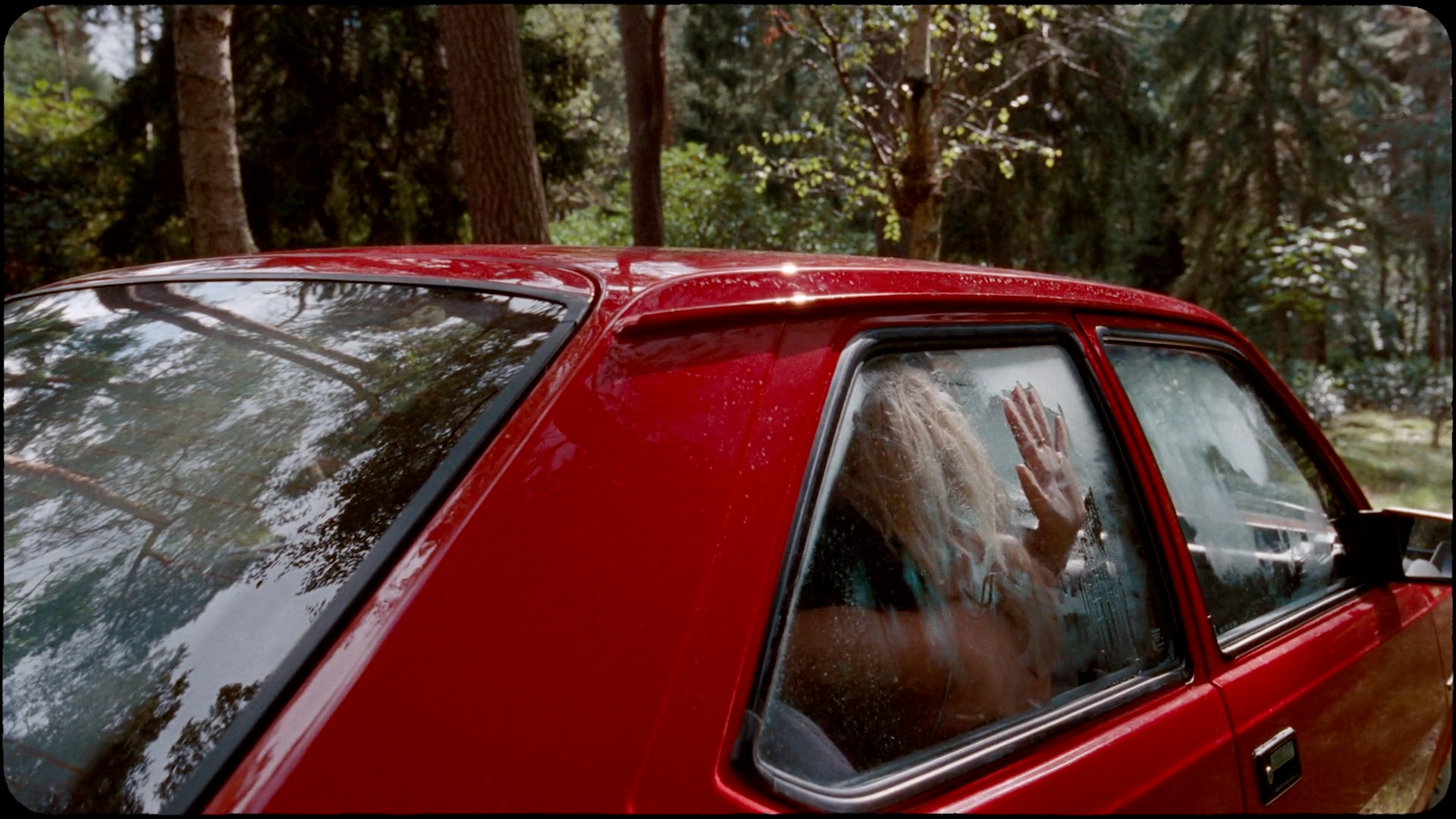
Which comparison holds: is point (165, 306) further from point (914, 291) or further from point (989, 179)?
point (989, 179)

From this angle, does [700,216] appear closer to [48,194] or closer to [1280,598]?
[48,194]

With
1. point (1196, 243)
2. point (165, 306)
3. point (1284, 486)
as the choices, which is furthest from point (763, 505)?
point (1196, 243)

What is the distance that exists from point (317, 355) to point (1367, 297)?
2876cm

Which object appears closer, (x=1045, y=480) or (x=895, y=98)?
(x=1045, y=480)

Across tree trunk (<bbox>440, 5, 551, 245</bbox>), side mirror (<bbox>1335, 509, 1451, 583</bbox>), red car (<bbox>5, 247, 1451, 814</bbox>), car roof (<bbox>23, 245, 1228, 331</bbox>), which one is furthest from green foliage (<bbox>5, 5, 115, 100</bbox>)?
side mirror (<bbox>1335, 509, 1451, 583</bbox>)

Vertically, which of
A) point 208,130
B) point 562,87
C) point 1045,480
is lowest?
point 1045,480

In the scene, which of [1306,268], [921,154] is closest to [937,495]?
[921,154]

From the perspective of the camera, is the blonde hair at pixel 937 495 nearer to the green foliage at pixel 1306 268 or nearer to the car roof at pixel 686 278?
the car roof at pixel 686 278

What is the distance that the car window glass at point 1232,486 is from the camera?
1997 millimetres

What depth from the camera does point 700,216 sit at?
15.4 meters

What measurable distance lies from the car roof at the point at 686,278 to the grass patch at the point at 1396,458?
390 inches

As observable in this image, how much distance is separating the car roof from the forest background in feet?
17.0

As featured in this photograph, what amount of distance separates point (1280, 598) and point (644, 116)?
27.3ft

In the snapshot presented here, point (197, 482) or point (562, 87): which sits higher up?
point (562, 87)
